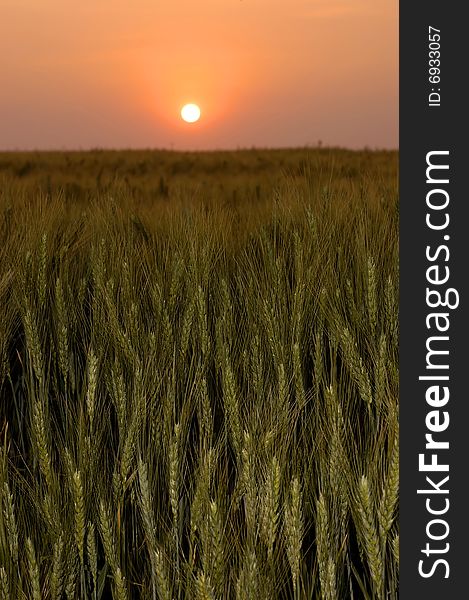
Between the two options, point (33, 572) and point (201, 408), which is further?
point (201, 408)

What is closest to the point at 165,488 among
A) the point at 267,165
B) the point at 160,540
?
the point at 160,540

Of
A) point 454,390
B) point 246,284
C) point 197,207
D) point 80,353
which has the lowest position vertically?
point 454,390

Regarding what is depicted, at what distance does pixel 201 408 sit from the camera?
4.58 feet

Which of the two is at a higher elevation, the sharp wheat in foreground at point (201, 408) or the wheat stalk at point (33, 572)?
the sharp wheat in foreground at point (201, 408)

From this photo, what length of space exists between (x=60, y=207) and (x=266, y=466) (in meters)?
1.32

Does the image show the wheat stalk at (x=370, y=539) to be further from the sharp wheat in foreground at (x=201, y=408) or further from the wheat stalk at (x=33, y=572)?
the wheat stalk at (x=33, y=572)

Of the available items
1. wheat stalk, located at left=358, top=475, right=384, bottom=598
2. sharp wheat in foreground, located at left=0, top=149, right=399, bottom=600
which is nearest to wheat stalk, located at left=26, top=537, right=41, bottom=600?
sharp wheat in foreground, located at left=0, top=149, right=399, bottom=600

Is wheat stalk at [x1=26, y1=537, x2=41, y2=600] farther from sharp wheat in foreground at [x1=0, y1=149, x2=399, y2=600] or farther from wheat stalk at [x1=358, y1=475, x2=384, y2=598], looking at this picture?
wheat stalk at [x1=358, y1=475, x2=384, y2=598]

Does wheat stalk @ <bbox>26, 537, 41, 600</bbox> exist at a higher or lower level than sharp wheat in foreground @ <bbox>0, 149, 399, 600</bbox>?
lower

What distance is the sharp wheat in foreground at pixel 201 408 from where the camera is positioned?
1.14 m

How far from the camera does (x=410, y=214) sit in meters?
1.50

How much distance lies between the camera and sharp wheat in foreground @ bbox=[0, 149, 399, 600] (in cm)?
114

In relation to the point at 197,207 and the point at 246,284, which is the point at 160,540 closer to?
the point at 246,284

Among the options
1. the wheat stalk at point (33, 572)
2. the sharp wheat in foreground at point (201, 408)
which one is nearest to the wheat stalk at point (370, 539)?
the sharp wheat in foreground at point (201, 408)
